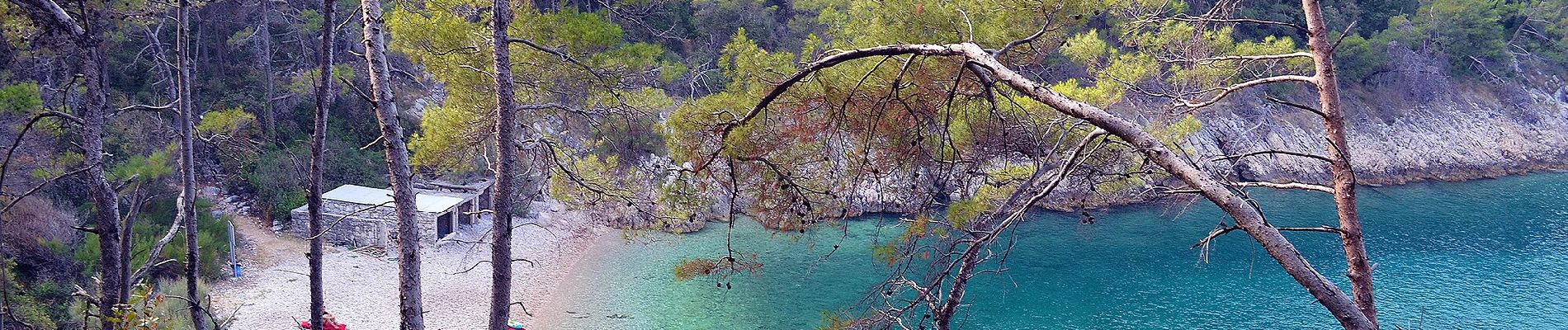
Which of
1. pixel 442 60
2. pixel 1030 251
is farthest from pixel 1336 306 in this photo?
pixel 1030 251

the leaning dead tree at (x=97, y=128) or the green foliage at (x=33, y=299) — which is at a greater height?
the leaning dead tree at (x=97, y=128)

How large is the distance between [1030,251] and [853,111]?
13715 millimetres

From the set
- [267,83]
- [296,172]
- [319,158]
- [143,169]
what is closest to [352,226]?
[296,172]

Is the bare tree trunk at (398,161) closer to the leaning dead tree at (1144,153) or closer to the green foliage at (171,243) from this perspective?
the leaning dead tree at (1144,153)

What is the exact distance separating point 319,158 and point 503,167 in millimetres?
1248

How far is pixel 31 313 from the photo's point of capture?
324 inches

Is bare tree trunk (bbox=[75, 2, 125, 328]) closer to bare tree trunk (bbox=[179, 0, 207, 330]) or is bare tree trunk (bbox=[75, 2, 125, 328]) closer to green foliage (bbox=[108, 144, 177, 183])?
bare tree trunk (bbox=[179, 0, 207, 330])

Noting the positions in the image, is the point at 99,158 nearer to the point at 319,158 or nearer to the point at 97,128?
the point at 97,128

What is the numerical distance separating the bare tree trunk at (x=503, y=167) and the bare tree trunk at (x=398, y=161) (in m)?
0.89

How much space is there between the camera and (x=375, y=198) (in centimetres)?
1582

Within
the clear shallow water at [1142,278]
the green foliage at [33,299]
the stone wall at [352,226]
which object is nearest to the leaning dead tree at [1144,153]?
the green foliage at [33,299]

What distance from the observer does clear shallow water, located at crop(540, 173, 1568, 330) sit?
12.8 meters

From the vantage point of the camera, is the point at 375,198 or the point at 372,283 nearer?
the point at 372,283

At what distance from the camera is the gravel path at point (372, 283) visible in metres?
11.9
